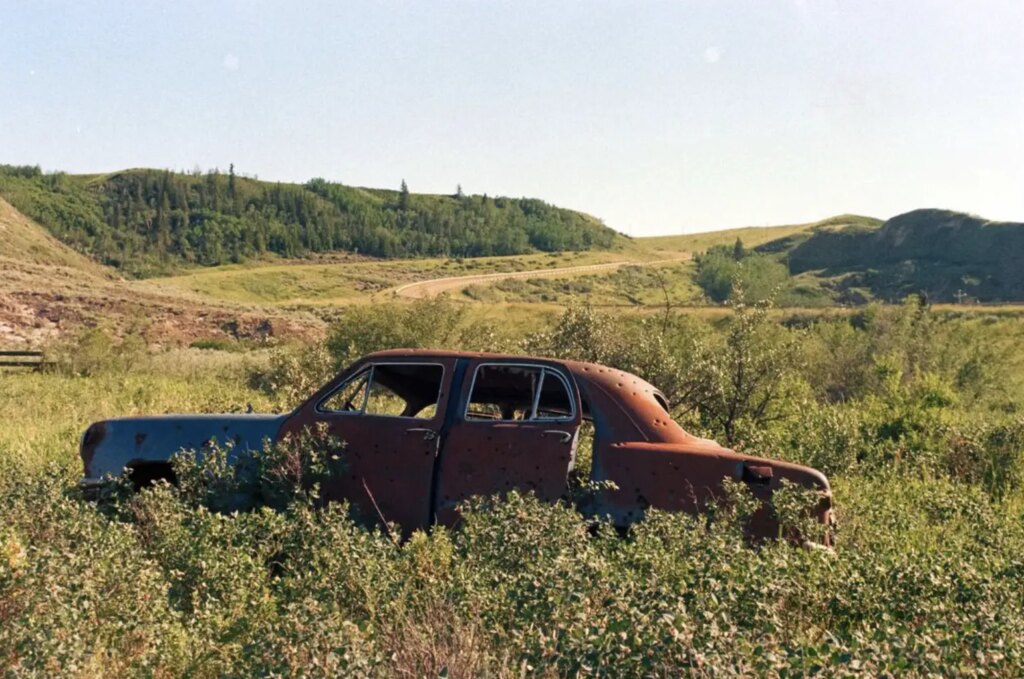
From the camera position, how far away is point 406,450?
20.2 feet

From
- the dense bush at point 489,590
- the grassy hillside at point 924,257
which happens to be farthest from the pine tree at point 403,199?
the dense bush at point 489,590

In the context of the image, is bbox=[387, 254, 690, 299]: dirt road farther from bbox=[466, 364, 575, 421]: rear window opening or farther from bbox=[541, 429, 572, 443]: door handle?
bbox=[541, 429, 572, 443]: door handle

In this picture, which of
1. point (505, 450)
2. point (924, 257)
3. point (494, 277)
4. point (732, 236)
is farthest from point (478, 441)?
point (732, 236)

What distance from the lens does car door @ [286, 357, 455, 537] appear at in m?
6.09

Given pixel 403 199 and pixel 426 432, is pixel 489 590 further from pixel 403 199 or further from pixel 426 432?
pixel 403 199

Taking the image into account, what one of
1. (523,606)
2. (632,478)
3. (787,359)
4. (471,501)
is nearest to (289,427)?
(471,501)

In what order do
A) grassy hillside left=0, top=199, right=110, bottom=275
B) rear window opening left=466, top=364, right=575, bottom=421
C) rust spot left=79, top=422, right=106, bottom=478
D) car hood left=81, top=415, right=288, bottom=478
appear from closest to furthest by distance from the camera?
rear window opening left=466, top=364, right=575, bottom=421 < car hood left=81, top=415, right=288, bottom=478 < rust spot left=79, top=422, right=106, bottom=478 < grassy hillside left=0, top=199, right=110, bottom=275

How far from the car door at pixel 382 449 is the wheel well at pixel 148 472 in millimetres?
991

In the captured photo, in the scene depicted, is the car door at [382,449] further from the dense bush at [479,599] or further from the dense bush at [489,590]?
the dense bush at [479,599]

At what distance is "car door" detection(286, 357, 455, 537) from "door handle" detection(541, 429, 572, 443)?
29.2 inches

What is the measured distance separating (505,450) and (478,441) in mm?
197

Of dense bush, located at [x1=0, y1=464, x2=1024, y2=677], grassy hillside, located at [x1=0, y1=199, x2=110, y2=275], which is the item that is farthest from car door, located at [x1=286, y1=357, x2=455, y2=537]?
grassy hillside, located at [x1=0, y1=199, x2=110, y2=275]

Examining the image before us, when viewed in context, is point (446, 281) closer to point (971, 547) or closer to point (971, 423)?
point (971, 423)

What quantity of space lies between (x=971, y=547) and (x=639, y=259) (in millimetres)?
136995
